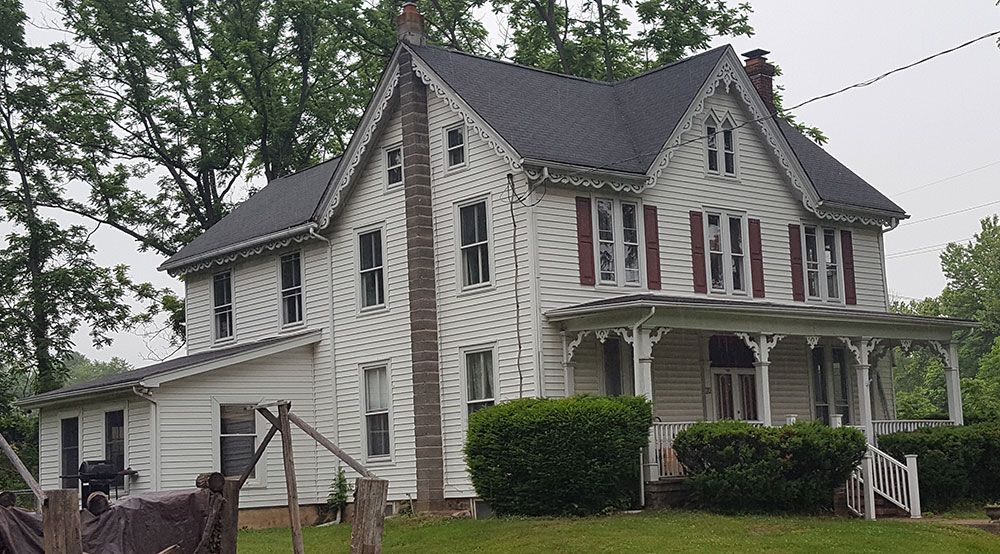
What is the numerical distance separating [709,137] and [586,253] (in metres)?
4.49

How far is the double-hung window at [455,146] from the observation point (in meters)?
26.3

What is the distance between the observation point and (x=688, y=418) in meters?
26.5

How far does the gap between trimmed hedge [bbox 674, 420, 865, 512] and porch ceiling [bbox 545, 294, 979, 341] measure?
2.12 meters

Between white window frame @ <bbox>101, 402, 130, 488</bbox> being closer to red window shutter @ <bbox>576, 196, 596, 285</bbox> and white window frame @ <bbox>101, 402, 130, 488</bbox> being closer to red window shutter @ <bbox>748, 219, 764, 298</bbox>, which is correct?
red window shutter @ <bbox>576, 196, 596, 285</bbox>

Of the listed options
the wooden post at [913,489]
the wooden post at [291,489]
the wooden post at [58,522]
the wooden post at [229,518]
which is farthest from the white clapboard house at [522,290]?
the wooden post at [58,522]

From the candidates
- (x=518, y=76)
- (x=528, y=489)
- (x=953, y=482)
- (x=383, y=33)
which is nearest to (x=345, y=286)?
(x=518, y=76)

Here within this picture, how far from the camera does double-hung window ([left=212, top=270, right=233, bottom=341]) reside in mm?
32719

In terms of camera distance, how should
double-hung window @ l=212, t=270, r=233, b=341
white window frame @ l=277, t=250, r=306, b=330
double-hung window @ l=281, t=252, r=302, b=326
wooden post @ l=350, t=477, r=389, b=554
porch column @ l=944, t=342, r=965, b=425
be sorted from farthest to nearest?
double-hung window @ l=212, t=270, r=233, b=341 < double-hung window @ l=281, t=252, r=302, b=326 < white window frame @ l=277, t=250, r=306, b=330 < porch column @ l=944, t=342, r=965, b=425 < wooden post @ l=350, t=477, r=389, b=554

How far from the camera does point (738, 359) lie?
2797 centimetres

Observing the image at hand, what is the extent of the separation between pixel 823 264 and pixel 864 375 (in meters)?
4.18

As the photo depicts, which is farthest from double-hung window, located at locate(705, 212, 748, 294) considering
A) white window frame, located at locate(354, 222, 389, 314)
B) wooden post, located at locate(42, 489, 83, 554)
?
wooden post, located at locate(42, 489, 83, 554)

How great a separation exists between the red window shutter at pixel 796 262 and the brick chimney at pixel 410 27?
31.0 ft

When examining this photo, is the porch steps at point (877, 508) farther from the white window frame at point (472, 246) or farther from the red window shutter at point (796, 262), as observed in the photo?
the white window frame at point (472, 246)

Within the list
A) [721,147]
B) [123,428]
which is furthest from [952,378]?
[123,428]
